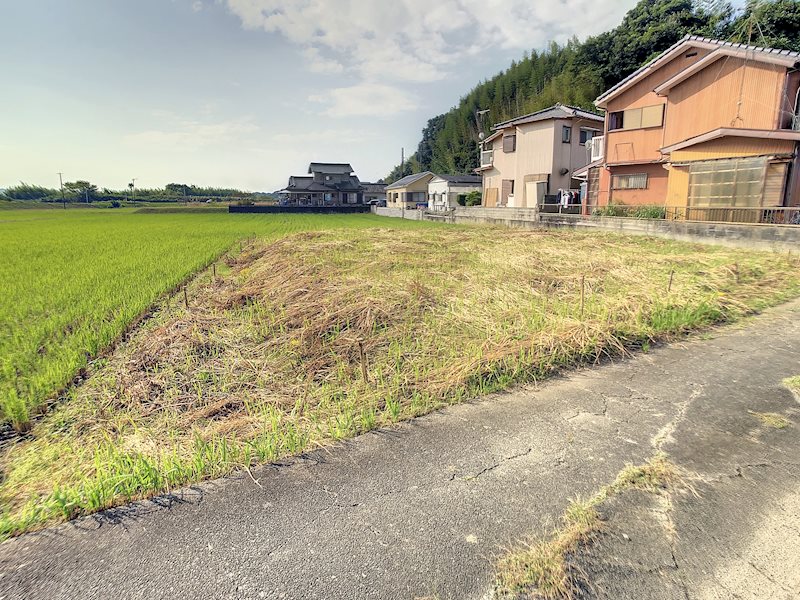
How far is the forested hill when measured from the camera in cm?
1950

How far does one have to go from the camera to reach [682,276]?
648cm

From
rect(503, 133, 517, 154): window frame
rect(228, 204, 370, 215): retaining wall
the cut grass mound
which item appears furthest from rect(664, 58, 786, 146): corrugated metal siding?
rect(228, 204, 370, 215): retaining wall

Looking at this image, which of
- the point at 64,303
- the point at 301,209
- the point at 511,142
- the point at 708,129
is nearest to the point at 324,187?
the point at 301,209

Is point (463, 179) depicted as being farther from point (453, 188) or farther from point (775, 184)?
point (775, 184)

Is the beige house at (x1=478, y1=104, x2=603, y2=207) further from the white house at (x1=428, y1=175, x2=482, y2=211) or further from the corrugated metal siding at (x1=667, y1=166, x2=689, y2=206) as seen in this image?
the white house at (x1=428, y1=175, x2=482, y2=211)

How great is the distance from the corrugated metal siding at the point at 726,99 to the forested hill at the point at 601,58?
970mm

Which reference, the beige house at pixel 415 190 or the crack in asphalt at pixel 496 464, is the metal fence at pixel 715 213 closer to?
the crack in asphalt at pixel 496 464

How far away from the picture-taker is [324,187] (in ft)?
160

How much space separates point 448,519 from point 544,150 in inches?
954

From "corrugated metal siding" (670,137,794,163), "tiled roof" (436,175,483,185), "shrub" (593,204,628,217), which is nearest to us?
"corrugated metal siding" (670,137,794,163)

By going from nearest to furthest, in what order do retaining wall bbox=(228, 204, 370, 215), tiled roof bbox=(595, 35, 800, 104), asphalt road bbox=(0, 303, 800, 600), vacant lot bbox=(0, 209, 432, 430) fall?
1. asphalt road bbox=(0, 303, 800, 600)
2. vacant lot bbox=(0, 209, 432, 430)
3. tiled roof bbox=(595, 35, 800, 104)
4. retaining wall bbox=(228, 204, 370, 215)

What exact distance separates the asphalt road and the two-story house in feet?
159

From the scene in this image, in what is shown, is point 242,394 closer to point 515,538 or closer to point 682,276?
point 515,538

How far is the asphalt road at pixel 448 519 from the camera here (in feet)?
5.06
